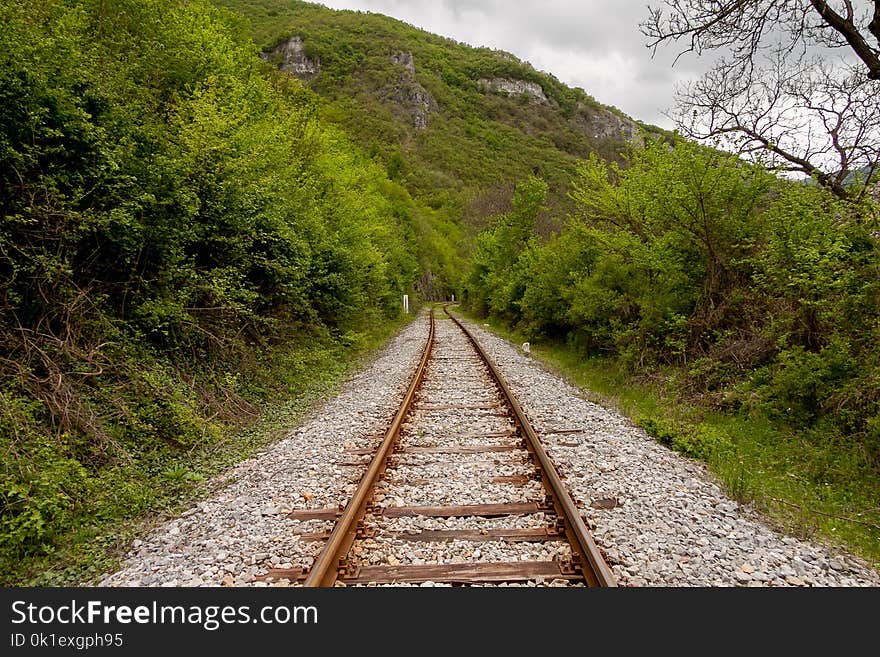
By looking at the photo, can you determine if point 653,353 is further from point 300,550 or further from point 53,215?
point 53,215

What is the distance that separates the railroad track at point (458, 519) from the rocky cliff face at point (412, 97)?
107153mm

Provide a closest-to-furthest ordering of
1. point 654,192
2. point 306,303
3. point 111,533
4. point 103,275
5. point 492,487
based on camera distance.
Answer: point 111,533
point 492,487
point 103,275
point 654,192
point 306,303

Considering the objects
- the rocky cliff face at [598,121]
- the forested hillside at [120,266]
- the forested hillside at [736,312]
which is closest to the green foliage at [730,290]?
the forested hillside at [736,312]

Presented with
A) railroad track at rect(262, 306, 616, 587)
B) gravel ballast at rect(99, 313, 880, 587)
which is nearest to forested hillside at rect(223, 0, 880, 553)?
gravel ballast at rect(99, 313, 880, 587)

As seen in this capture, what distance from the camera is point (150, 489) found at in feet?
16.6

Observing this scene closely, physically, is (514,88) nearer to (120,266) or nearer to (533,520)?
(120,266)

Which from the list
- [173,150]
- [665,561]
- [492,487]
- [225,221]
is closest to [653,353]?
[492,487]

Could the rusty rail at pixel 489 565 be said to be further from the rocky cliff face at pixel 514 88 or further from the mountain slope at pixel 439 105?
the rocky cliff face at pixel 514 88

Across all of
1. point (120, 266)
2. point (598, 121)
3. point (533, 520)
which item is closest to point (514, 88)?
point (598, 121)

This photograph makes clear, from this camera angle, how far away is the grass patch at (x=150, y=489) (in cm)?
378

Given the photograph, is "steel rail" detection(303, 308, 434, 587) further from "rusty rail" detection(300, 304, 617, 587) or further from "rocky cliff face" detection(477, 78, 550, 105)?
"rocky cliff face" detection(477, 78, 550, 105)

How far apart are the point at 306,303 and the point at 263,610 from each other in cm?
972

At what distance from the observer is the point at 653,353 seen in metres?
10.7

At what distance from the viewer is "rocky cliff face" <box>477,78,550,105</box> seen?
136125 mm
